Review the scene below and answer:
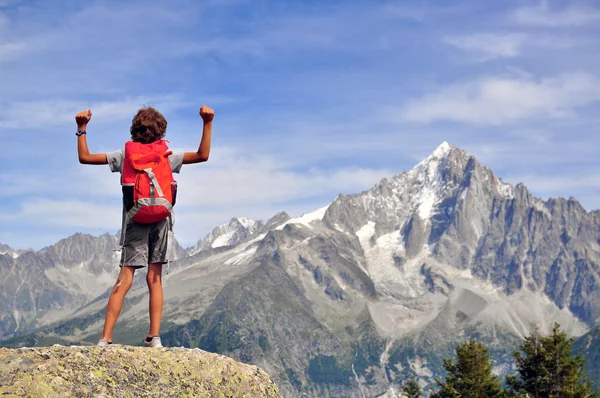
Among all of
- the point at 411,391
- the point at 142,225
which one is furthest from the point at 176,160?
the point at 411,391

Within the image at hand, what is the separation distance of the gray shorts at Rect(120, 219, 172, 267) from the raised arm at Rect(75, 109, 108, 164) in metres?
1.15

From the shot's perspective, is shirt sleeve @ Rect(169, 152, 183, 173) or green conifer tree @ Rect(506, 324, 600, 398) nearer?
shirt sleeve @ Rect(169, 152, 183, 173)

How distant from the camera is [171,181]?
12.8 metres

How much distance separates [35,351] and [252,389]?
3.39 meters

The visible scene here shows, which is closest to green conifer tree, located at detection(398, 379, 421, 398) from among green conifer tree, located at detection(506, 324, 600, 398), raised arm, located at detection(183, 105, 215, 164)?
green conifer tree, located at detection(506, 324, 600, 398)

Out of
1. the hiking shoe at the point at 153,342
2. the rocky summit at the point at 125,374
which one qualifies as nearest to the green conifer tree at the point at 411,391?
the hiking shoe at the point at 153,342

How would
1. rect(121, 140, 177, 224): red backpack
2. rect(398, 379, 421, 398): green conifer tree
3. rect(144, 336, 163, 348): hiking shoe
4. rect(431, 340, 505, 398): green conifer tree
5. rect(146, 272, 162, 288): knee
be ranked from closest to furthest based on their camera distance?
rect(121, 140, 177, 224): red backpack → rect(144, 336, 163, 348): hiking shoe → rect(146, 272, 162, 288): knee → rect(431, 340, 505, 398): green conifer tree → rect(398, 379, 421, 398): green conifer tree

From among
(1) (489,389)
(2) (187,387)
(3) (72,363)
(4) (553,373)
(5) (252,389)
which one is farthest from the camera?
(1) (489,389)

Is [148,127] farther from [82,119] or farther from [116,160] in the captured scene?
[82,119]

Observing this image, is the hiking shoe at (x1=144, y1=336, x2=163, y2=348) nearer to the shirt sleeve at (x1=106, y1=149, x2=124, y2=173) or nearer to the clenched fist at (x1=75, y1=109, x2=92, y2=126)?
the shirt sleeve at (x1=106, y1=149, x2=124, y2=173)

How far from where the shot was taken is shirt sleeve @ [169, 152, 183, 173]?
13.1 m

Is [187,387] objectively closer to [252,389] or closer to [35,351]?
[252,389]

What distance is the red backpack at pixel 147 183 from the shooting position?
41.0 feet

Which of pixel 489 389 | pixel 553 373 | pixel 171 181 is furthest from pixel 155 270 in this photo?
pixel 489 389
